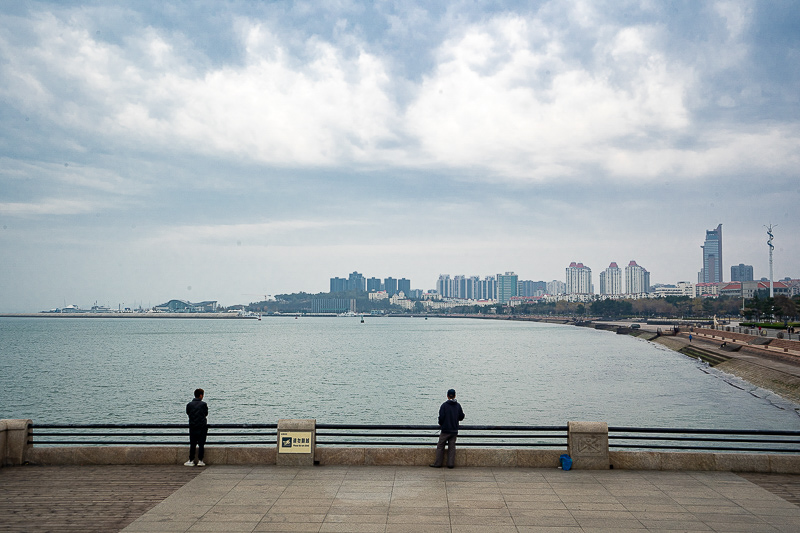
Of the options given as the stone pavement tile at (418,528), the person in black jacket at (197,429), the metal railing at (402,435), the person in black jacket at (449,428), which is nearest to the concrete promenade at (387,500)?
the stone pavement tile at (418,528)

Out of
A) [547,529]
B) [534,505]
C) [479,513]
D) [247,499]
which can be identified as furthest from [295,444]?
[547,529]

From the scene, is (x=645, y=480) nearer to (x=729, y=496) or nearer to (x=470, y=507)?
(x=729, y=496)

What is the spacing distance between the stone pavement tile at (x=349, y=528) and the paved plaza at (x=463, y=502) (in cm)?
2

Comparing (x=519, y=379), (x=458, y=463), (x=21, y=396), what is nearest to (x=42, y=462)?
(x=458, y=463)

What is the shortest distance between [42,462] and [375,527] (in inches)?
379

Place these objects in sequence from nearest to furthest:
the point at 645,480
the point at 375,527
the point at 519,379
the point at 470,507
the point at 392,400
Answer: the point at 375,527
the point at 470,507
the point at 645,480
the point at 392,400
the point at 519,379

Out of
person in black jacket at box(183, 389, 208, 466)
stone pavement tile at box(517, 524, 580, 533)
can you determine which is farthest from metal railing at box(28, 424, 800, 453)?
stone pavement tile at box(517, 524, 580, 533)

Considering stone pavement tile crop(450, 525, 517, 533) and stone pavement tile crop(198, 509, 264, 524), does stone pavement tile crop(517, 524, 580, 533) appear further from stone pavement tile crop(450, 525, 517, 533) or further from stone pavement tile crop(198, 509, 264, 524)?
stone pavement tile crop(198, 509, 264, 524)

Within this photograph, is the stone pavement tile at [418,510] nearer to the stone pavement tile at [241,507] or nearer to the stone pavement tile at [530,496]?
the stone pavement tile at [530,496]

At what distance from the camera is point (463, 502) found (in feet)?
41.9

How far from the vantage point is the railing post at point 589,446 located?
15.3m

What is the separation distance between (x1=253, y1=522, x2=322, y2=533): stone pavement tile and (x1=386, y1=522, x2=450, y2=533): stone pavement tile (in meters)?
1.36

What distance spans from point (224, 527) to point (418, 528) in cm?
357

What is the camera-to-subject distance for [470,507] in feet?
40.8
